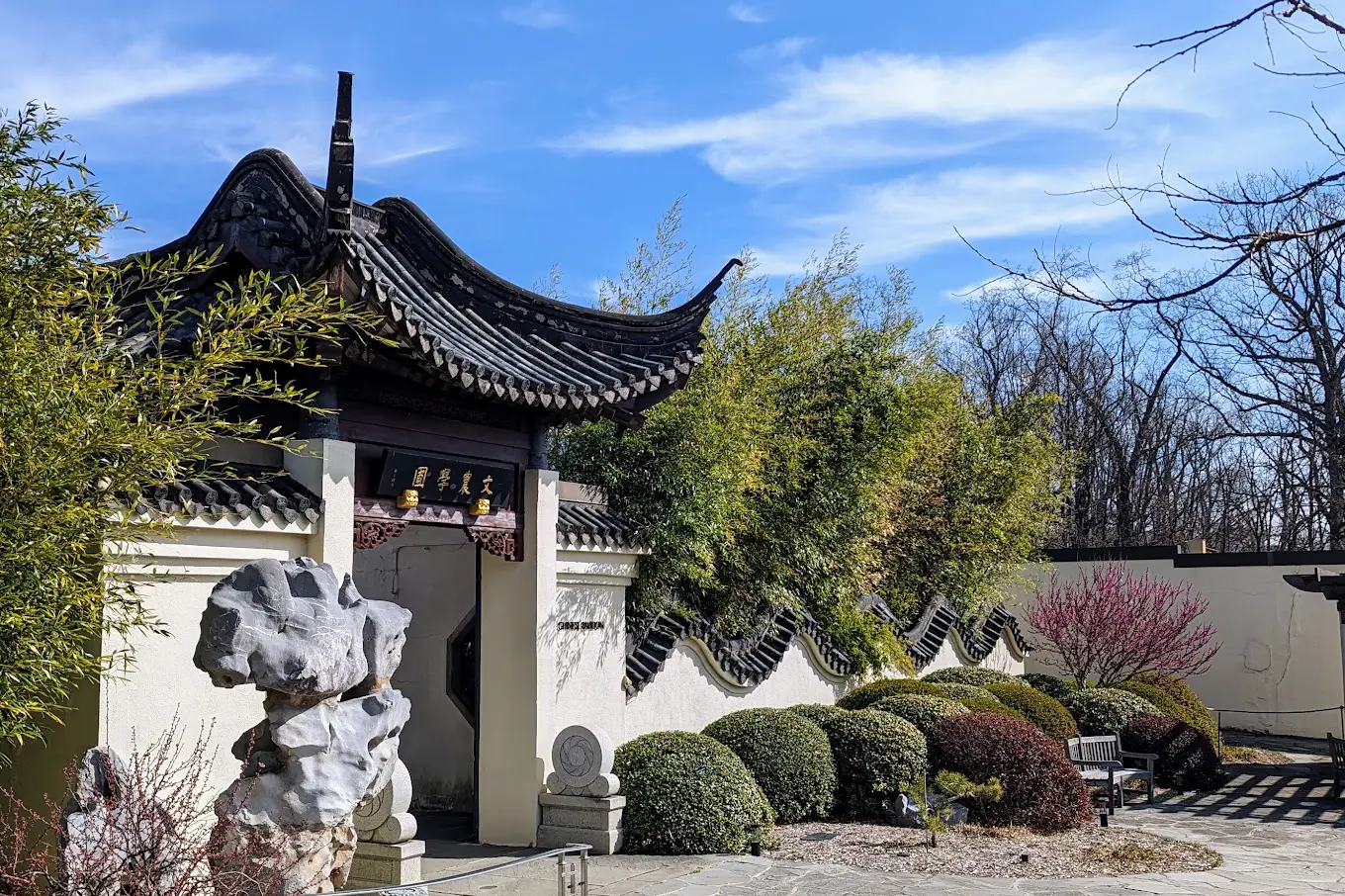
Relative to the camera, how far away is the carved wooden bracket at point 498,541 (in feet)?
28.2

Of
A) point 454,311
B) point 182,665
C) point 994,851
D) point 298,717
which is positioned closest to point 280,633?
point 298,717

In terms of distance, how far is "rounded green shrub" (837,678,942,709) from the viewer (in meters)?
11.9

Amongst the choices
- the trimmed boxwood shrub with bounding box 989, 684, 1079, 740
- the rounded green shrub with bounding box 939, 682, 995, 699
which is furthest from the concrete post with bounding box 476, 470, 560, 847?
the trimmed boxwood shrub with bounding box 989, 684, 1079, 740

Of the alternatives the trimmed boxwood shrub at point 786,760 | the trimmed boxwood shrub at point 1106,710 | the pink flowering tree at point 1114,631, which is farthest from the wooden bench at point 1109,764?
the pink flowering tree at point 1114,631

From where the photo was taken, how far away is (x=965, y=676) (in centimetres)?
1469

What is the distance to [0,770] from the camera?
251 inches

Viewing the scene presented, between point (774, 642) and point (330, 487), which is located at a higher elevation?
point (330, 487)

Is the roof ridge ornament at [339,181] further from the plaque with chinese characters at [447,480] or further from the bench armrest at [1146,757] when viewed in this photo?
the bench armrest at [1146,757]

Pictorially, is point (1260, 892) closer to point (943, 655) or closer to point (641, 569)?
point (641, 569)

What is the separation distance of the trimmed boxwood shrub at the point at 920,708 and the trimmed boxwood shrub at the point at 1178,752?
2763 mm

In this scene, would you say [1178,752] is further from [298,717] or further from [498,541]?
[298,717]

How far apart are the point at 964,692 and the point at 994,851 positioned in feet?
12.4

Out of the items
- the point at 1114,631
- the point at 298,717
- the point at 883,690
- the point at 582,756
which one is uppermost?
the point at 298,717

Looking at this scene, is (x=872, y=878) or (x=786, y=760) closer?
(x=872, y=878)
